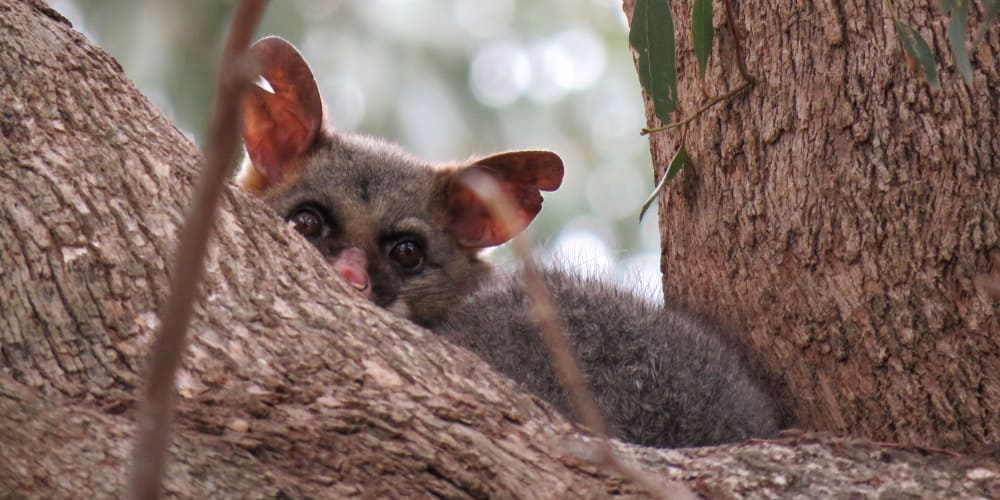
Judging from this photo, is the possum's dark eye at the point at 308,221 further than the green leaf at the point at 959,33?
Yes

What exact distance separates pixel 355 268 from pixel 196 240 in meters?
3.04

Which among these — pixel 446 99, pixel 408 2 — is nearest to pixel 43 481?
pixel 446 99

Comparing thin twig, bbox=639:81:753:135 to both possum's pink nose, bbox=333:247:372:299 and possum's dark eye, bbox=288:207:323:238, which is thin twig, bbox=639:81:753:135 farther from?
possum's dark eye, bbox=288:207:323:238

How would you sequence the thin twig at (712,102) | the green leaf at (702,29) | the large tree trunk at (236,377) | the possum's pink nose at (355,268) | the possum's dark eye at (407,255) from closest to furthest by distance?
the large tree trunk at (236,377), the green leaf at (702,29), the thin twig at (712,102), the possum's pink nose at (355,268), the possum's dark eye at (407,255)

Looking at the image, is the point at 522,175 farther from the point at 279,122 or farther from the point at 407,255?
the point at 279,122

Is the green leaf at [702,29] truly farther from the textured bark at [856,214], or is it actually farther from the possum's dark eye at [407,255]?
the possum's dark eye at [407,255]

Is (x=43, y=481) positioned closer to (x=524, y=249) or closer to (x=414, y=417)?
(x=414, y=417)

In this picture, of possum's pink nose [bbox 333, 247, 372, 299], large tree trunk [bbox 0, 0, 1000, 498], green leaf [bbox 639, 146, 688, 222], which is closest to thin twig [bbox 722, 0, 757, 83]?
green leaf [bbox 639, 146, 688, 222]

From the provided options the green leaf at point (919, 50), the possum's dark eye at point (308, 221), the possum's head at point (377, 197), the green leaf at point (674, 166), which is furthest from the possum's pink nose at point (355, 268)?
the green leaf at point (919, 50)

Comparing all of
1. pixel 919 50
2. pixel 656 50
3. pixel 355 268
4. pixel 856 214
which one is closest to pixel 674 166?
pixel 656 50

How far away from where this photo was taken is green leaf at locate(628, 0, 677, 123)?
3176 mm

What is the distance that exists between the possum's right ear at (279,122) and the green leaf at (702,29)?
1.49 m

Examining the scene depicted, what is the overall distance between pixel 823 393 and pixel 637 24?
1.09 m

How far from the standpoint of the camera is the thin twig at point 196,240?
108 centimetres
